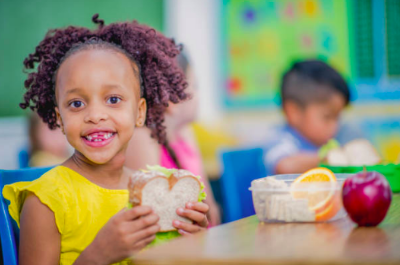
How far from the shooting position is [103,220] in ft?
4.96

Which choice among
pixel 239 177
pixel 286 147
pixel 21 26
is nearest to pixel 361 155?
pixel 239 177

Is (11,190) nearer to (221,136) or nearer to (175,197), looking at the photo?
(175,197)

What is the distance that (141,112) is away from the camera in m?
1.71

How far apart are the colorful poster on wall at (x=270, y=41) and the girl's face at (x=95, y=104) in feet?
12.0

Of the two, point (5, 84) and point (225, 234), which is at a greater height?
point (5, 84)

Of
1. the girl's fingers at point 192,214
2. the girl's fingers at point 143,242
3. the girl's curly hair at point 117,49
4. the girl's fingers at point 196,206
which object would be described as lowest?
the girl's fingers at point 143,242

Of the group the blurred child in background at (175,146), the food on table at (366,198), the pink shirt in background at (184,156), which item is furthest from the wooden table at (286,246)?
the pink shirt in background at (184,156)

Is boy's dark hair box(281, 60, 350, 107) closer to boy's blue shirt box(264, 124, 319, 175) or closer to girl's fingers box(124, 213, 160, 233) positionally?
boy's blue shirt box(264, 124, 319, 175)

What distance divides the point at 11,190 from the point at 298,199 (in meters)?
0.81

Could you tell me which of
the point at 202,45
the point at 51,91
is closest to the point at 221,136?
the point at 202,45

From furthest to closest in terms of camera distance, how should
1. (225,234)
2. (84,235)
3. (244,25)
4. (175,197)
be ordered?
(244,25) < (84,235) < (175,197) < (225,234)

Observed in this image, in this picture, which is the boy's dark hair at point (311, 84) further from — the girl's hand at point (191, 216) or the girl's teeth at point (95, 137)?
the girl's hand at point (191, 216)

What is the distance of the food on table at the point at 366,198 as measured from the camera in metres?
1.03

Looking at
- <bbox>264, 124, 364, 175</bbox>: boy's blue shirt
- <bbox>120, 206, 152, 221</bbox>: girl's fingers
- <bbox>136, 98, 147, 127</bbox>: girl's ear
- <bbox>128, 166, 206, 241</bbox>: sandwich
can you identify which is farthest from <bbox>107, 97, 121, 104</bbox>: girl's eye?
<bbox>264, 124, 364, 175</bbox>: boy's blue shirt
